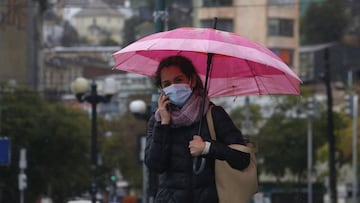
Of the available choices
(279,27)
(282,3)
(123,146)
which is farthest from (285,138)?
(279,27)

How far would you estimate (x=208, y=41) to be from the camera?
7.54 m

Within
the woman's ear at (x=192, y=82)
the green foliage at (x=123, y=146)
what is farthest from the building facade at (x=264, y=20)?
the woman's ear at (x=192, y=82)

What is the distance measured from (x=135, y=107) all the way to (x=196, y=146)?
21.8 meters

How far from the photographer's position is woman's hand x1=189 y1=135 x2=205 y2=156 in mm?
6887

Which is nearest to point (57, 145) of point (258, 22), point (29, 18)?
point (29, 18)

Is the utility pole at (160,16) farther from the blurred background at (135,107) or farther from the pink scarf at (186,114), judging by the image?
the pink scarf at (186,114)

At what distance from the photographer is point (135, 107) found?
2862cm

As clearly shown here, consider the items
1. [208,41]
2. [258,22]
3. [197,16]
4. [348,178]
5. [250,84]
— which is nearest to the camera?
[208,41]

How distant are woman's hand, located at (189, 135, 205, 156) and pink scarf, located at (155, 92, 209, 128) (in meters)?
0.18

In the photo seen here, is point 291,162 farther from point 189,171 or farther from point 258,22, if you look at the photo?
point 189,171

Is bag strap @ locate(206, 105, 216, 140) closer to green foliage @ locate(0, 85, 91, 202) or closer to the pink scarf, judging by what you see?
the pink scarf

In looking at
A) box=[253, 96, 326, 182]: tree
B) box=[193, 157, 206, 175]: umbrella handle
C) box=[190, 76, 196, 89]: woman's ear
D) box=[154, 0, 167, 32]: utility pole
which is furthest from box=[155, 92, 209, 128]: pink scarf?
box=[253, 96, 326, 182]: tree

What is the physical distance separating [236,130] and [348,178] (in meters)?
70.3

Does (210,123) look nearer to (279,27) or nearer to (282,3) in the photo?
(282,3)
